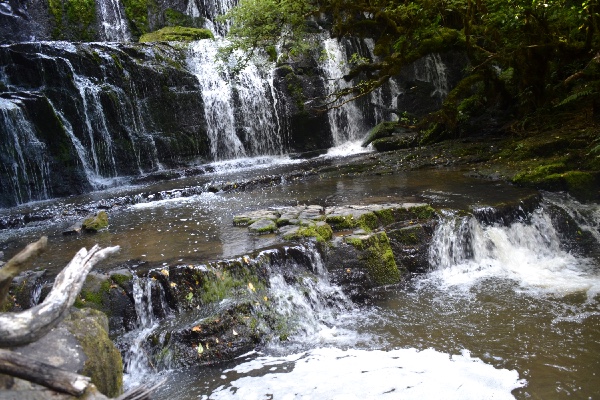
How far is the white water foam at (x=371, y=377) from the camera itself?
358 centimetres

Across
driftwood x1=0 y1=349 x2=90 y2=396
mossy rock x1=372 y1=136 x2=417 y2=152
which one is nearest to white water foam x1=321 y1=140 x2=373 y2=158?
mossy rock x1=372 y1=136 x2=417 y2=152

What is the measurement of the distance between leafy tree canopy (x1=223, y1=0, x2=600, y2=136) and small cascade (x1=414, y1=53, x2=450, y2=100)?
5.43m

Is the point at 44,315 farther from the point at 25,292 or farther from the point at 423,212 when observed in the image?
the point at 423,212

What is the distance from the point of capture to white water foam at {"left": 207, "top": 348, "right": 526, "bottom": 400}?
3578 millimetres

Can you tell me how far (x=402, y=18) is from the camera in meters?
10.8

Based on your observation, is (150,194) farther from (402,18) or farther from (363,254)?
(402,18)

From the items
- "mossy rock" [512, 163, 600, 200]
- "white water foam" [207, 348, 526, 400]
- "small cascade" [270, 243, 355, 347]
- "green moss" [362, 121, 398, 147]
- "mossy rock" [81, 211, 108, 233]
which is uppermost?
"green moss" [362, 121, 398, 147]

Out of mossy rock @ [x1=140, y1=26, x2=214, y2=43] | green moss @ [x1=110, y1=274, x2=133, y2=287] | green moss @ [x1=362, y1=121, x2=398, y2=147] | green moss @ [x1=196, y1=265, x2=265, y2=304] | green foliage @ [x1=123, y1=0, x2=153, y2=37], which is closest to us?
green moss @ [x1=110, y1=274, x2=133, y2=287]

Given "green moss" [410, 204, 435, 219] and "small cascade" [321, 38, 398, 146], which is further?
"small cascade" [321, 38, 398, 146]

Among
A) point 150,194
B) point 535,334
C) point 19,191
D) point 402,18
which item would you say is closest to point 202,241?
point 535,334

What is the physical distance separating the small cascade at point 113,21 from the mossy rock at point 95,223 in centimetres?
1401

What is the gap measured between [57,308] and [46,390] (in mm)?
462

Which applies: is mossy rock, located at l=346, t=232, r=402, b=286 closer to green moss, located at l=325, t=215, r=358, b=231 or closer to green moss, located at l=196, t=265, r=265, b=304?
green moss, located at l=325, t=215, r=358, b=231

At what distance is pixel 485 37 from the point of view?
35.8 ft
